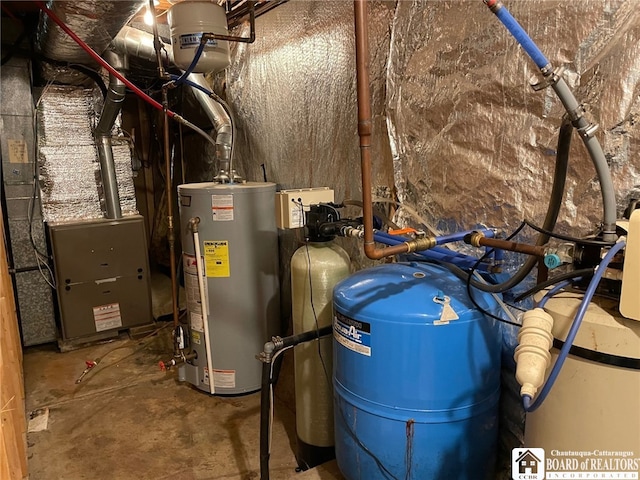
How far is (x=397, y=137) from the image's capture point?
5.35ft

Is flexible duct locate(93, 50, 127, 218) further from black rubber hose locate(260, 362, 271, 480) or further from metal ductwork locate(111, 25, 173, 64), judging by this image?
black rubber hose locate(260, 362, 271, 480)

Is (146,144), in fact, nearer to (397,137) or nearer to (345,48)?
(345,48)

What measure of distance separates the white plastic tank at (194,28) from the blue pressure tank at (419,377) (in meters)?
1.34

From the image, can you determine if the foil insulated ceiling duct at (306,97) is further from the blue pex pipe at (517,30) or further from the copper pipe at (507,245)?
the blue pex pipe at (517,30)

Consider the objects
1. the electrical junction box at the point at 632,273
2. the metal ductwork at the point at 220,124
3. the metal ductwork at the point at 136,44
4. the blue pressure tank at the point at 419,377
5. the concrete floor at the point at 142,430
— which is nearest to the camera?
the electrical junction box at the point at 632,273

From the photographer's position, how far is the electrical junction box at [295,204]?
1.70 m

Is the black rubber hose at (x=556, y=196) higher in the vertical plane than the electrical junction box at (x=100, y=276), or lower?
higher

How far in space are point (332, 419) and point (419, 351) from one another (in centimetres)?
74

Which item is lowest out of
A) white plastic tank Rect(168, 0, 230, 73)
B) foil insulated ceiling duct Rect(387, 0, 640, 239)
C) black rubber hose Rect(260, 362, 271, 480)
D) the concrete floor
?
the concrete floor

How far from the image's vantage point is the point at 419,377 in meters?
1.13

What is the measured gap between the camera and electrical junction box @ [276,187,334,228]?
170 cm

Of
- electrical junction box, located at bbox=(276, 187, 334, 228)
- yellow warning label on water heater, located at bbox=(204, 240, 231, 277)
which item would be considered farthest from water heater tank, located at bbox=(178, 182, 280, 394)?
electrical junction box, located at bbox=(276, 187, 334, 228)

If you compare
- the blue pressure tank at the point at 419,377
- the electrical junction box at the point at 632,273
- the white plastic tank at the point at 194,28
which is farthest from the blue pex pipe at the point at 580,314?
the white plastic tank at the point at 194,28

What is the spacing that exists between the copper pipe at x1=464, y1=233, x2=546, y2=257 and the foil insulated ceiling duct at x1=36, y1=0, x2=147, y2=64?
5.58 ft
